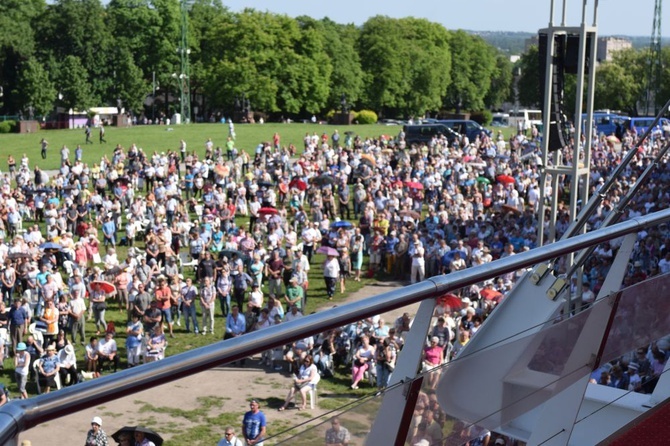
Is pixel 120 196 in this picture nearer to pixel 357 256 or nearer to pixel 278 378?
pixel 357 256

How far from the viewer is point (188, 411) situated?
3.13 metres

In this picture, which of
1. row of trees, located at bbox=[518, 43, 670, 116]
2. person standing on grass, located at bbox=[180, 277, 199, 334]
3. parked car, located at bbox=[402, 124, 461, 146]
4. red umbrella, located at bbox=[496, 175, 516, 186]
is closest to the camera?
person standing on grass, located at bbox=[180, 277, 199, 334]

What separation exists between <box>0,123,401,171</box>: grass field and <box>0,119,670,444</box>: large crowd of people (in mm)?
13415

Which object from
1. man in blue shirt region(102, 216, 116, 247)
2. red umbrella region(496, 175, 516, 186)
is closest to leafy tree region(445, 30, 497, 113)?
red umbrella region(496, 175, 516, 186)

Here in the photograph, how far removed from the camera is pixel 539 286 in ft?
14.6

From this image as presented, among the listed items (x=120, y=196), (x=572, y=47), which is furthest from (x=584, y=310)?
(x=120, y=196)

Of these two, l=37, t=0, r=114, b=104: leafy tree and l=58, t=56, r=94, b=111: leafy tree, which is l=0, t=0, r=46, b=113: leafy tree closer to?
l=37, t=0, r=114, b=104: leafy tree

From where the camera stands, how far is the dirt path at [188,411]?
7.18ft

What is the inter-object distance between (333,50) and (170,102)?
51.4 feet

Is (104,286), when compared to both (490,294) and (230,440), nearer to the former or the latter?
(490,294)

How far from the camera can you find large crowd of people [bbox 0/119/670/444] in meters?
17.1

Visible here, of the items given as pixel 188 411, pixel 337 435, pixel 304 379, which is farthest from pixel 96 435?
pixel 304 379

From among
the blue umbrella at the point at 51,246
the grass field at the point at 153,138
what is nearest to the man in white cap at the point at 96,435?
the blue umbrella at the point at 51,246

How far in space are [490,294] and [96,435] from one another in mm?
10490
